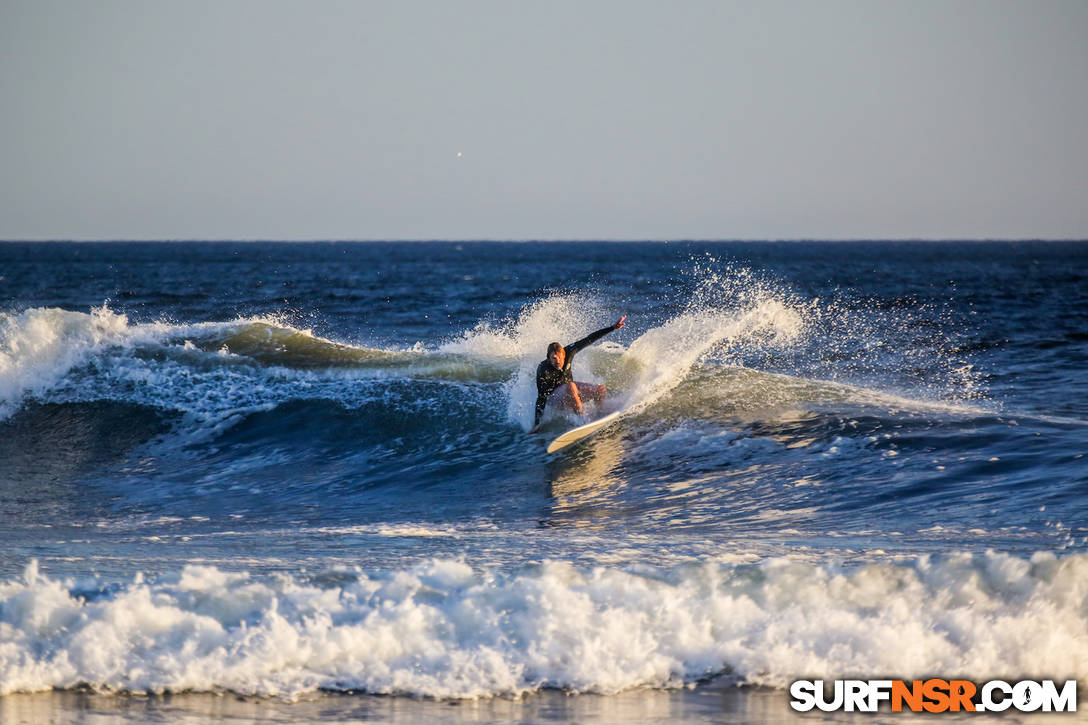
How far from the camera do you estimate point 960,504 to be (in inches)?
345

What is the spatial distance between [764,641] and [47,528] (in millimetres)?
6485

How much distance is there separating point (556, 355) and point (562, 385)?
0.59m

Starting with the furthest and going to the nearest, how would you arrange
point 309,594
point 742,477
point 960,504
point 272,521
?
1. point 742,477
2. point 272,521
3. point 960,504
4. point 309,594

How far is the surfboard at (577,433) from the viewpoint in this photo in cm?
1227

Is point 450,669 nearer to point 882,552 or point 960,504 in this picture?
point 882,552

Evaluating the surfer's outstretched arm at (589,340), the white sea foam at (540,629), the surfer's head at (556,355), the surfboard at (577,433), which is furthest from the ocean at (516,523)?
the surfer's outstretched arm at (589,340)

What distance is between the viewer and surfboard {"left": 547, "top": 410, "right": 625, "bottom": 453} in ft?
40.2

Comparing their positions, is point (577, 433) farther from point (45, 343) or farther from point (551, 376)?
point (45, 343)

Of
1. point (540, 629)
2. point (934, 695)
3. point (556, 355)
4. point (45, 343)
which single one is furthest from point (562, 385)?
point (45, 343)

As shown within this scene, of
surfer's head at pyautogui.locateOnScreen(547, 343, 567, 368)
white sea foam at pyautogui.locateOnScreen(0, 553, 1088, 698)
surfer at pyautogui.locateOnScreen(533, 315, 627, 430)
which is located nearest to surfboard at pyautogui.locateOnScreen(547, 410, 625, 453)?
surfer at pyautogui.locateOnScreen(533, 315, 627, 430)

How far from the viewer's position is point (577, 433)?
12.4 meters

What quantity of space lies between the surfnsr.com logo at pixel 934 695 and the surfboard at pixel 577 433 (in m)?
6.73

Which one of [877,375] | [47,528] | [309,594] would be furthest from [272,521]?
[877,375]

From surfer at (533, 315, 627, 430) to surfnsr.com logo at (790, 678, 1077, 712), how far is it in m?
6.87
